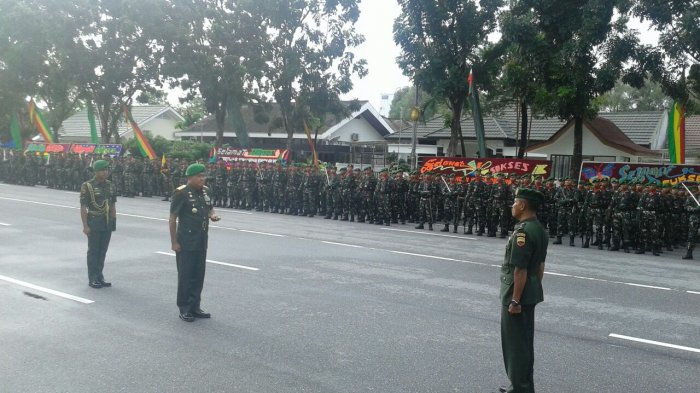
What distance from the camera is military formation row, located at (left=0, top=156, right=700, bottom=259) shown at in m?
14.5

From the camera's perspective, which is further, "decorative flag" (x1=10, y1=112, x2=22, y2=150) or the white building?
the white building

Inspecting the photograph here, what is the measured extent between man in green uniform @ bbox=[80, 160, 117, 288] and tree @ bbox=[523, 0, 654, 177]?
16.0 metres

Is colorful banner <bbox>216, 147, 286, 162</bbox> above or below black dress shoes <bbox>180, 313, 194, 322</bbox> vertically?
above

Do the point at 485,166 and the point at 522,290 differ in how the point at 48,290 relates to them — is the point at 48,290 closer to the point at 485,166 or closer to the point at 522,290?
the point at 522,290

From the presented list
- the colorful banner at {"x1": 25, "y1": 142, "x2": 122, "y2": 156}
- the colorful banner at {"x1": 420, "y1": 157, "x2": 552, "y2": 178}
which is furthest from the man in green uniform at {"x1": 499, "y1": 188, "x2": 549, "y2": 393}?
the colorful banner at {"x1": 25, "y1": 142, "x2": 122, "y2": 156}

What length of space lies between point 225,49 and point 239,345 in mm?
26727

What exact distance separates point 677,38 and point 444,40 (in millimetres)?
9505

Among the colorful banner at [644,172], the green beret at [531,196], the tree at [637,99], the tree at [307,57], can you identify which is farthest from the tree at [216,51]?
the tree at [637,99]

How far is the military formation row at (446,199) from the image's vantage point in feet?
47.6

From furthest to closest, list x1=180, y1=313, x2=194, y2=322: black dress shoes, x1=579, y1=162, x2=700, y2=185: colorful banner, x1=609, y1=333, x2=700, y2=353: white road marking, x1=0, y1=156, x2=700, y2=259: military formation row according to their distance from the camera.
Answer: x1=579, y1=162, x2=700, y2=185: colorful banner < x1=0, y1=156, x2=700, y2=259: military formation row < x1=180, y1=313, x2=194, y2=322: black dress shoes < x1=609, y1=333, x2=700, y2=353: white road marking

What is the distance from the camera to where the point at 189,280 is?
6.98m

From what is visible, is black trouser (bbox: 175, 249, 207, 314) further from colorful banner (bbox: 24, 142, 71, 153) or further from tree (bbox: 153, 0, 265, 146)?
colorful banner (bbox: 24, 142, 71, 153)

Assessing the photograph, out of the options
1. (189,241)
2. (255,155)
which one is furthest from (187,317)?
(255,155)

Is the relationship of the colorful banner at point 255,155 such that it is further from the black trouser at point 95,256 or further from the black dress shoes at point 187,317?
the black dress shoes at point 187,317
